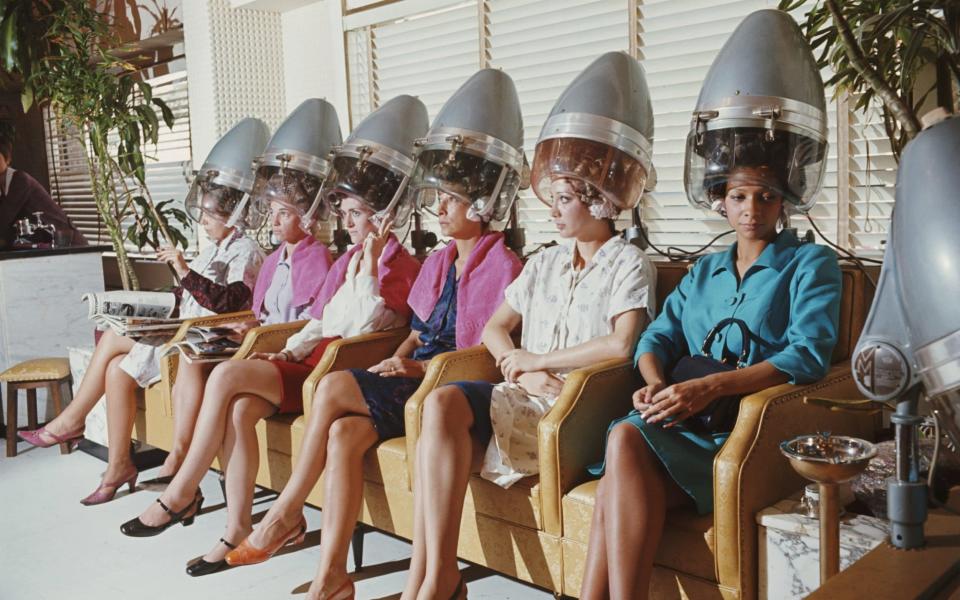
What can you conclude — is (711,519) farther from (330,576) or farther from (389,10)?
(389,10)

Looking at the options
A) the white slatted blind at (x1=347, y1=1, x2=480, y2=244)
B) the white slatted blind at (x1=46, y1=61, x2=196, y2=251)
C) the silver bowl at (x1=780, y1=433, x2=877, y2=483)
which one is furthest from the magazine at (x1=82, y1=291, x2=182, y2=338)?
the silver bowl at (x1=780, y1=433, x2=877, y2=483)

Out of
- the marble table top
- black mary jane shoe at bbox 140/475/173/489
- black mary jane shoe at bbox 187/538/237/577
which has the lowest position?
black mary jane shoe at bbox 187/538/237/577

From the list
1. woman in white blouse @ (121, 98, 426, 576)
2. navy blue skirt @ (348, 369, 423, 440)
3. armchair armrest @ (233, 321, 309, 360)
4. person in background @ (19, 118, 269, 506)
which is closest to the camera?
navy blue skirt @ (348, 369, 423, 440)

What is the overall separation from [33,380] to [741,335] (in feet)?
11.5

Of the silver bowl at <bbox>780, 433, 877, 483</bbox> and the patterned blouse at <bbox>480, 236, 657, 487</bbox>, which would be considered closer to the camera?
the silver bowl at <bbox>780, 433, 877, 483</bbox>

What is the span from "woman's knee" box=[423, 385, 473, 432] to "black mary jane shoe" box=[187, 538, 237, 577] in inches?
37.8

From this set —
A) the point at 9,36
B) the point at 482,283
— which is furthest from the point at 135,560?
the point at 9,36

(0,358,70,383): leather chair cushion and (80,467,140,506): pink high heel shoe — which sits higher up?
(0,358,70,383): leather chair cushion

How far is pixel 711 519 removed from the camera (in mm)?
2008

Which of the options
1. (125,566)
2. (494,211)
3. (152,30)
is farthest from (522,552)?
(152,30)

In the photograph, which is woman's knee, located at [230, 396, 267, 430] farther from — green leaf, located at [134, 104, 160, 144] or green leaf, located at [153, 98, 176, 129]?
green leaf, located at [153, 98, 176, 129]

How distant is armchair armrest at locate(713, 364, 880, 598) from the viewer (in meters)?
1.90

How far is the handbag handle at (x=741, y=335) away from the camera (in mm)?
2168

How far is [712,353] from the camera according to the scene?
7.45ft
